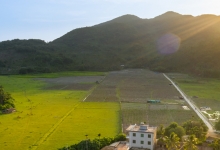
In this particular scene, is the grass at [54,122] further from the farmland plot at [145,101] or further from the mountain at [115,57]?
the mountain at [115,57]

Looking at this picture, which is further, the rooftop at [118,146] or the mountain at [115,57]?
the mountain at [115,57]

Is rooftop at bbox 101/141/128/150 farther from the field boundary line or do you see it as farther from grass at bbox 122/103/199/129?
the field boundary line

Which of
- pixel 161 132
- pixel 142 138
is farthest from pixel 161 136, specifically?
pixel 142 138

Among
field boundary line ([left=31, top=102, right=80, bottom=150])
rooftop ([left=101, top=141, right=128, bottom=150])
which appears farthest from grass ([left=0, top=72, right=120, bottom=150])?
rooftop ([left=101, top=141, right=128, bottom=150])

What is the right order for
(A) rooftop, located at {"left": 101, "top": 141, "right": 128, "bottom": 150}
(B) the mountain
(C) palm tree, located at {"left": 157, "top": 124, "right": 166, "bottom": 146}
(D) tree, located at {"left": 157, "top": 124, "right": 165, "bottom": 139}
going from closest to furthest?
(A) rooftop, located at {"left": 101, "top": 141, "right": 128, "bottom": 150}
(C) palm tree, located at {"left": 157, "top": 124, "right": 166, "bottom": 146}
(D) tree, located at {"left": 157, "top": 124, "right": 165, "bottom": 139}
(B) the mountain

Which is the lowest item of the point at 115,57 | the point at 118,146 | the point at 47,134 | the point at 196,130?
the point at 118,146

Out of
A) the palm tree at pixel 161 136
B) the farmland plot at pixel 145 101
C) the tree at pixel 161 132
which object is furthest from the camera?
the farmland plot at pixel 145 101

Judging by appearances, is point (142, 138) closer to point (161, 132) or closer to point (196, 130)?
point (161, 132)

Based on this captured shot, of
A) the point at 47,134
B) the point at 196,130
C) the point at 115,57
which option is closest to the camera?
the point at 196,130

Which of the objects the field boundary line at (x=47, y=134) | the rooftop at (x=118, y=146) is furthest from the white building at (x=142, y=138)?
the field boundary line at (x=47, y=134)
